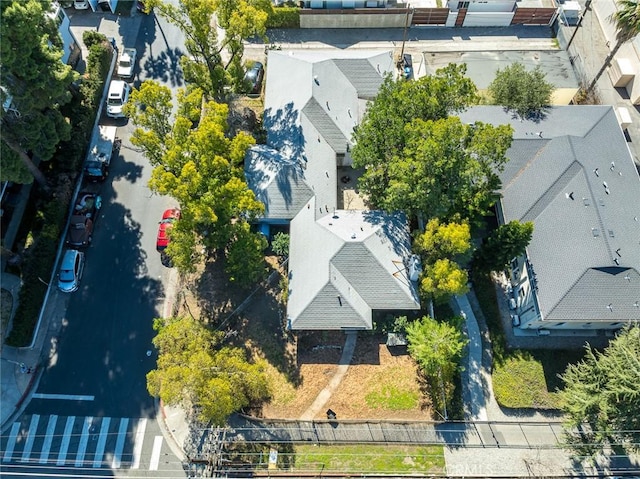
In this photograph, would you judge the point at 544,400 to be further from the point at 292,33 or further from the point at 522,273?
the point at 292,33

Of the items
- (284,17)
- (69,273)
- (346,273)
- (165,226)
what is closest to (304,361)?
(346,273)

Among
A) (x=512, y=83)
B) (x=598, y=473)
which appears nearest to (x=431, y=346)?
(x=598, y=473)

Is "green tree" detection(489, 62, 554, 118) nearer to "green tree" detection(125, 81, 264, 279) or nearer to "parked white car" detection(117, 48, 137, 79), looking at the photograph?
"green tree" detection(125, 81, 264, 279)

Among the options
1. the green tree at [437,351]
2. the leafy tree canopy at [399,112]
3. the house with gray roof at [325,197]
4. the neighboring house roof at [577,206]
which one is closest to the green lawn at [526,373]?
the green tree at [437,351]

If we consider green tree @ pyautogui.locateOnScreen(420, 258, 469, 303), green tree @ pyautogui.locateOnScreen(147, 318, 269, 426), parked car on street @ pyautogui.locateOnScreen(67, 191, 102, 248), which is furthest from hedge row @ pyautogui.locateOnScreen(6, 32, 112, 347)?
green tree @ pyautogui.locateOnScreen(420, 258, 469, 303)

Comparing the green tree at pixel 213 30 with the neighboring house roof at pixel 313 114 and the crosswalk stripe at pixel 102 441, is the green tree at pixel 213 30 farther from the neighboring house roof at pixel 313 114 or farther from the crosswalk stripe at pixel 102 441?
the crosswalk stripe at pixel 102 441

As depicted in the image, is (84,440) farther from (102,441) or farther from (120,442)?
(120,442)
